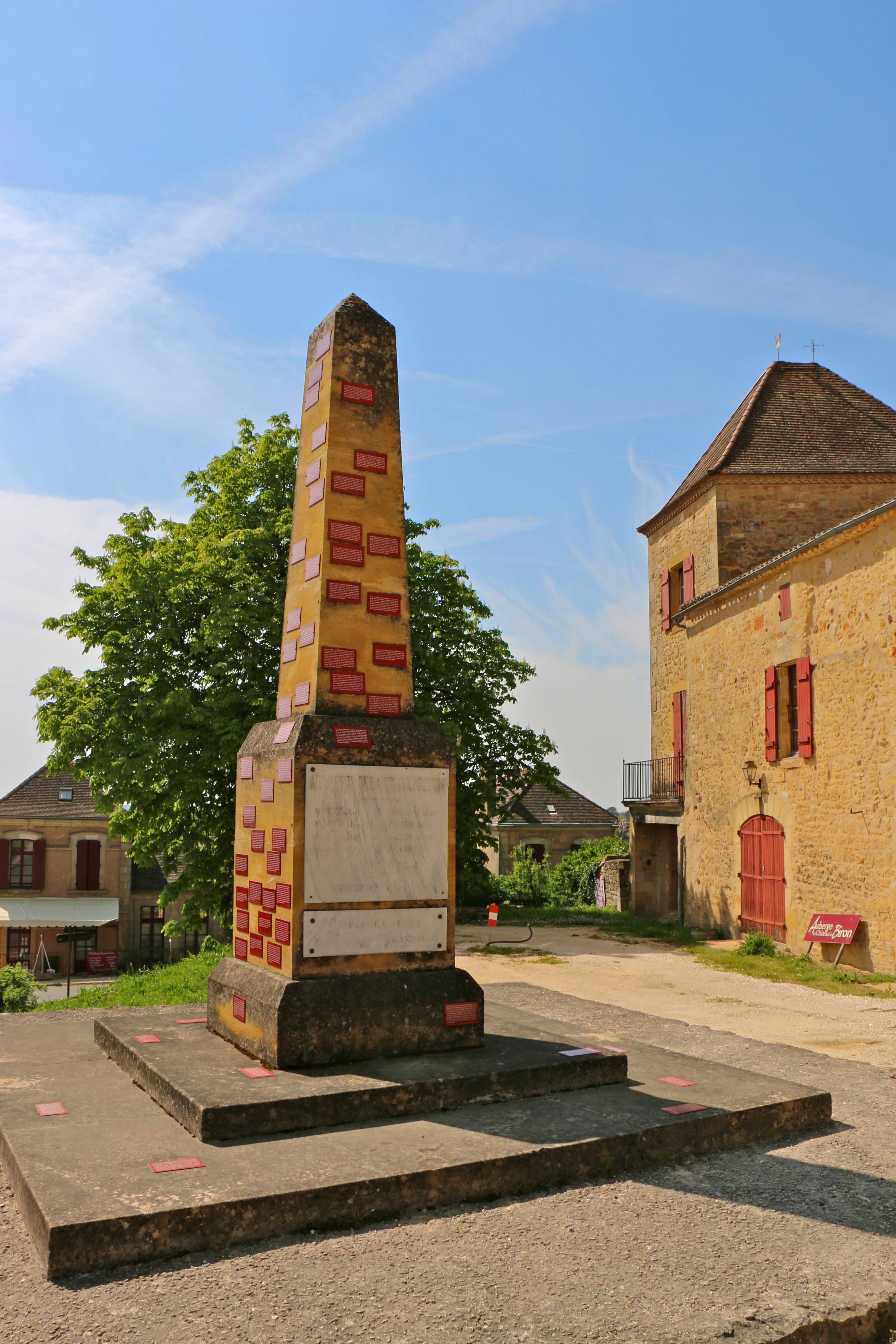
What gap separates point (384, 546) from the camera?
570cm

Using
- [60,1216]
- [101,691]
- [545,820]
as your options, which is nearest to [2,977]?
[101,691]

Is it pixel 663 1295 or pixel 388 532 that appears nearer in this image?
pixel 663 1295

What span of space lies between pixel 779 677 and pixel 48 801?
3023cm

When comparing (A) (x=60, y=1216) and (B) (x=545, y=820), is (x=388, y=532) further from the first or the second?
(B) (x=545, y=820)

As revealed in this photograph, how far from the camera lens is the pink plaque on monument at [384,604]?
18.4ft

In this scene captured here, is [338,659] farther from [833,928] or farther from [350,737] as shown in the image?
[833,928]

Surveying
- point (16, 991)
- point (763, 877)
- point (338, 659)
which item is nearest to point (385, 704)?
point (338, 659)

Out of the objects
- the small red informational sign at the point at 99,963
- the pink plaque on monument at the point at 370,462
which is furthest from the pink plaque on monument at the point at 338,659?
the small red informational sign at the point at 99,963

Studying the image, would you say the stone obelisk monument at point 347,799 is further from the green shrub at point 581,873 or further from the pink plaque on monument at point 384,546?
the green shrub at point 581,873

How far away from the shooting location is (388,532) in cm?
574

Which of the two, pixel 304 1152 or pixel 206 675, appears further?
pixel 206 675

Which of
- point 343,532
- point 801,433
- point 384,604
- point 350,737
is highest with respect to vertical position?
point 801,433

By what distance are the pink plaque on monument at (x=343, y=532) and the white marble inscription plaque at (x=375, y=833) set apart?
4.22 ft

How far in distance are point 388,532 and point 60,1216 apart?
3728mm
